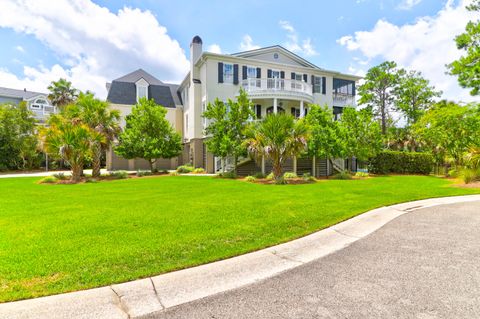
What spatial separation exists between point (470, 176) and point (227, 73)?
1793 cm

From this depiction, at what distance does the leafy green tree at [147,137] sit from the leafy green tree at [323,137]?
10.5 metres

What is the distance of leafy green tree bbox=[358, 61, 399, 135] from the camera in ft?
100

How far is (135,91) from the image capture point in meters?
27.1

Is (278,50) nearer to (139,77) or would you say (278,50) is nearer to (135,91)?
(135,91)

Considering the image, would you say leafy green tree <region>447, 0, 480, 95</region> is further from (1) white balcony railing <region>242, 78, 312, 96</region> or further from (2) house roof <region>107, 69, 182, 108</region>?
(2) house roof <region>107, 69, 182, 108</region>

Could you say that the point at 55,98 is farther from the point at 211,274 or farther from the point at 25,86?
the point at 211,274

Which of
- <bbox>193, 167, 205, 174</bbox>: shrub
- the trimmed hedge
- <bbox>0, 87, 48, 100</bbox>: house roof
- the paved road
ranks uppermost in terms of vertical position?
<bbox>0, 87, 48, 100</bbox>: house roof

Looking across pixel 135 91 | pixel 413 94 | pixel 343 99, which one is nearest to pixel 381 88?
pixel 413 94

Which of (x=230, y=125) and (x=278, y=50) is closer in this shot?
(x=230, y=125)

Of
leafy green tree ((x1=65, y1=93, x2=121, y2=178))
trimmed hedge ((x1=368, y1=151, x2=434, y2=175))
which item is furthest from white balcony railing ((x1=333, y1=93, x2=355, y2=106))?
leafy green tree ((x1=65, y1=93, x2=121, y2=178))

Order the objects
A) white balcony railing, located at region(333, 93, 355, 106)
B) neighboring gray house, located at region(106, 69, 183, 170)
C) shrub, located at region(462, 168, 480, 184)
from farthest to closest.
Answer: white balcony railing, located at region(333, 93, 355, 106) < neighboring gray house, located at region(106, 69, 183, 170) < shrub, located at region(462, 168, 480, 184)

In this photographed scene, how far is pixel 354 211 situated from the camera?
22.5 ft

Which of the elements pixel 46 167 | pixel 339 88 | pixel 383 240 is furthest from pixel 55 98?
pixel 383 240

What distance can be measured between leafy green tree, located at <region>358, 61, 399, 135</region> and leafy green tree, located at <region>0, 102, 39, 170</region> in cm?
3946
